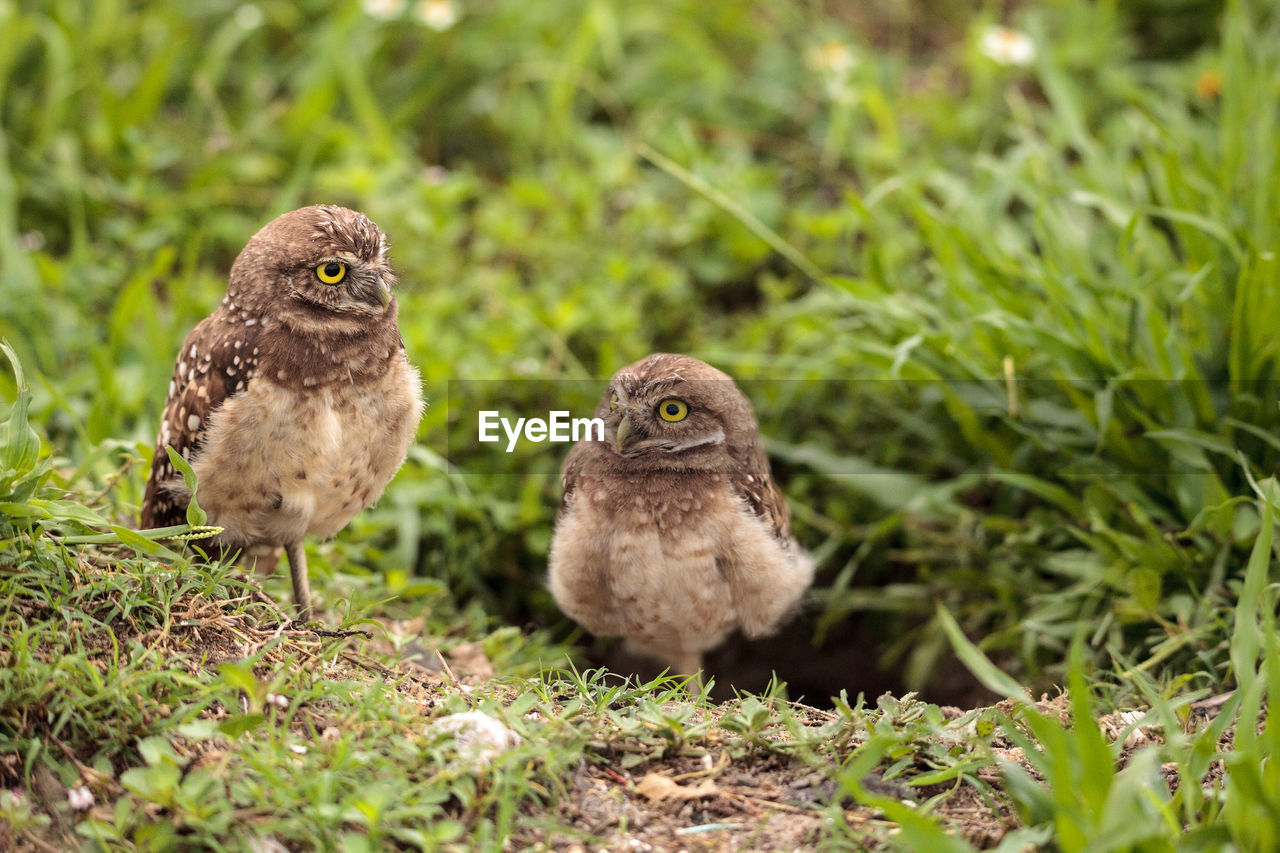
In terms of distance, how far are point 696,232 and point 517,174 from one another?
51.3 inches

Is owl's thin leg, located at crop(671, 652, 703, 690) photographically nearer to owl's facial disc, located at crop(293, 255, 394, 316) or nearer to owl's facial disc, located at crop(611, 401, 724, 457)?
owl's facial disc, located at crop(611, 401, 724, 457)

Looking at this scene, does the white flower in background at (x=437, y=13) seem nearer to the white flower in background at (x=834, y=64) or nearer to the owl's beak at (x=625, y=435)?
the white flower in background at (x=834, y=64)

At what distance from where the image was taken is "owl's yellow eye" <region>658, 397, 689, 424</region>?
10.3ft

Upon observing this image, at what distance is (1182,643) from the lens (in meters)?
3.31

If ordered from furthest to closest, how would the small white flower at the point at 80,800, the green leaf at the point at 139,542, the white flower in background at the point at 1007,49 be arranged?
the white flower in background at the point at 1007,49 → the green leaf at the point at 139,542 → the small white flower at the point at 80,800

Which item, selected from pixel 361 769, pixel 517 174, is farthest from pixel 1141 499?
pixel 517 174

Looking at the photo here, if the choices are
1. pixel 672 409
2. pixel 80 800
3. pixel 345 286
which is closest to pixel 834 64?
pixel 672 409

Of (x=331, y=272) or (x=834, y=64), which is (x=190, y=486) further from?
(x=834, y=64)

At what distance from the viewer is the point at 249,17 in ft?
20.1

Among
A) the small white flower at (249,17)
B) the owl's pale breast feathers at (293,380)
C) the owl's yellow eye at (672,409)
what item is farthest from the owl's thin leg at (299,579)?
the small white flower at (249,17)

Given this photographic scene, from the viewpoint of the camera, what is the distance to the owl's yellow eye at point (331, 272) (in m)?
2.74

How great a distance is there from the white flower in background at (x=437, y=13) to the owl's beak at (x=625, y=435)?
3.93 metres

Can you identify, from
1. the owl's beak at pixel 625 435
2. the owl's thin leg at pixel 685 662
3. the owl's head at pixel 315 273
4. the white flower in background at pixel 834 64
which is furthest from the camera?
the white flower in background at pixel 834 64

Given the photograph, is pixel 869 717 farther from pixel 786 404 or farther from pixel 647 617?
pixel 786 404
